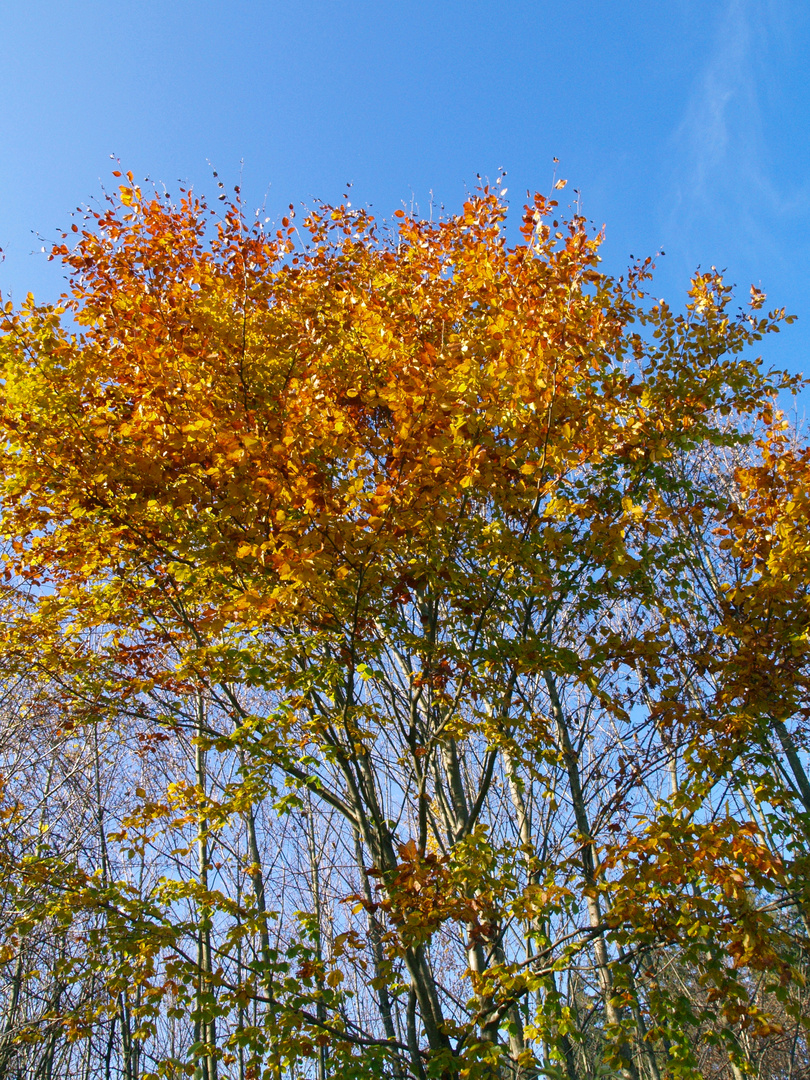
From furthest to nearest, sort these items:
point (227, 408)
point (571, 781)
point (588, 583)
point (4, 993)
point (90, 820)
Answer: point (90, 820) → point (4, 993) → point (571, 781) → point (588, 583) → point (227, 408)

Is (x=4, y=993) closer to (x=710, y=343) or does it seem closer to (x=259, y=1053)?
→ (x=259, y=1053)

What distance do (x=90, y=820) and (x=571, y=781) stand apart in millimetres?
6604

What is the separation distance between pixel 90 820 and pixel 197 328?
751 centimetres

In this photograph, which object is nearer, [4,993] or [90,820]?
[4,993]

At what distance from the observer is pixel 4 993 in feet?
25.8

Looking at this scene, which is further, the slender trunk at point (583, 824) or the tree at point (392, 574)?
the slender trunk at point (583, 824)

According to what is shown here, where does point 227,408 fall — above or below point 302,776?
above

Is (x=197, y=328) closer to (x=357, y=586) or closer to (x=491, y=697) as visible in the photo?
(x=357, y=586)

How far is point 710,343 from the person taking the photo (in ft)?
13.8

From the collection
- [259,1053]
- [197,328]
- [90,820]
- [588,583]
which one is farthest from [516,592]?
[90,820]

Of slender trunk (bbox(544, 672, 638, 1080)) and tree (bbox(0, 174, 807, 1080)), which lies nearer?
tree (bbox(0, 174, 807, 1080))

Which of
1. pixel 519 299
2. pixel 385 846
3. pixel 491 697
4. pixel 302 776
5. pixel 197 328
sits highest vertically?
pixel 197 328

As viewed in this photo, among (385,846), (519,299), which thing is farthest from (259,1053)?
(519,299)

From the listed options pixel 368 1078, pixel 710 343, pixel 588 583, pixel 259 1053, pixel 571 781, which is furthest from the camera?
pixel 571 781
